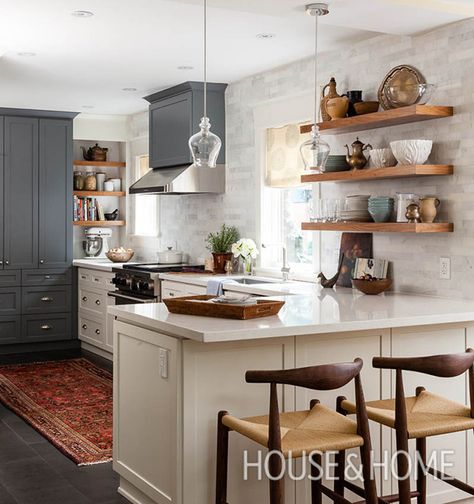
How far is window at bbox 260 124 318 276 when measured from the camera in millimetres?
5793

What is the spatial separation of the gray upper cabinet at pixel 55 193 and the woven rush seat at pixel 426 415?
209 inches

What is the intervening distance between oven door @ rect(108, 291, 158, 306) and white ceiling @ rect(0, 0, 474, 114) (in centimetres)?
183

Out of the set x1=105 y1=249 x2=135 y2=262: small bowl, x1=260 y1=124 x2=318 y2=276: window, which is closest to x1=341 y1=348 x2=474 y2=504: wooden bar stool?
x1=260 y1=124 x2=318 y2=276: window

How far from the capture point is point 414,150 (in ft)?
14.1

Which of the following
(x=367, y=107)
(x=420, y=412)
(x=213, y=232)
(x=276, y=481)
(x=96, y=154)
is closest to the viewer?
(x=276, y=481)

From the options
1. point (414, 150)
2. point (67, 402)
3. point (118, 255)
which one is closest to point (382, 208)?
point (414, 150)

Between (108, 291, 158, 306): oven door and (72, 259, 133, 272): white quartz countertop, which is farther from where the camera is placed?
(72, 259, 133, 272): white quartz countertop

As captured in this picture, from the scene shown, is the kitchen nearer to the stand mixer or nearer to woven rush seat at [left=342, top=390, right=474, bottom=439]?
the stand mixer

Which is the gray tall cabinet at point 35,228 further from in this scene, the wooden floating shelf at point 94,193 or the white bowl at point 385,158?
the white bowl at point 385,158

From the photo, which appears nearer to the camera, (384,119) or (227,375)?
(227,375)

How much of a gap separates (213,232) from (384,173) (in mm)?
2676

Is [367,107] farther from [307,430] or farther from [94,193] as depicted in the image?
[94,193]

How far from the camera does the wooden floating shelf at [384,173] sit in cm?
422

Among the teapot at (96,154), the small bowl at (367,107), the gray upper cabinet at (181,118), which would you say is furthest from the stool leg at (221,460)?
the teapot at (96,154)
